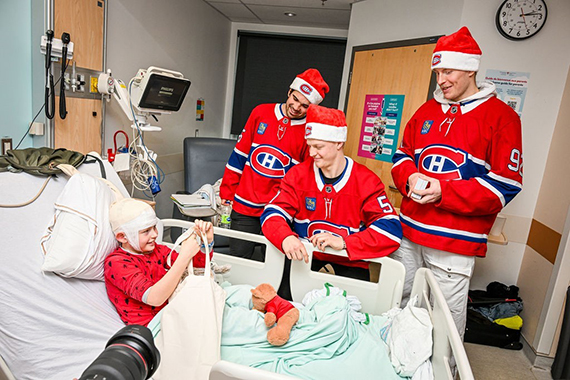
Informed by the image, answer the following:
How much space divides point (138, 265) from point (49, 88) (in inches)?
53.0

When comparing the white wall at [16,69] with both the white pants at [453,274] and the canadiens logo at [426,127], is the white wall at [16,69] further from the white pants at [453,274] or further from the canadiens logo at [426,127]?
the white pants at [453,274]

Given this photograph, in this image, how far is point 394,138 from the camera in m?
3.19

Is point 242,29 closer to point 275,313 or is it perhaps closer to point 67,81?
point 67,81

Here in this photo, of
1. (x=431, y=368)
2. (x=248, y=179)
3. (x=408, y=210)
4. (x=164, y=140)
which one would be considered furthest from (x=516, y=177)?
(x=164, y=140)

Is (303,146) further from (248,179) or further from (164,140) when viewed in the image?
(164,140)

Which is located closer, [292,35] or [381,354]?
[381,354]

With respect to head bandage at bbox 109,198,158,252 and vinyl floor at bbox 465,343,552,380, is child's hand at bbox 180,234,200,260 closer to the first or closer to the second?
head bandage at bbox 109,198,158,252

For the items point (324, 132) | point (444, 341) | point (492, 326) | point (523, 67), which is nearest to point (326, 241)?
point (324, 132)

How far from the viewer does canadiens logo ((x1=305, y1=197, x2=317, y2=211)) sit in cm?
178

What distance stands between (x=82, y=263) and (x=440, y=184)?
1.45 m

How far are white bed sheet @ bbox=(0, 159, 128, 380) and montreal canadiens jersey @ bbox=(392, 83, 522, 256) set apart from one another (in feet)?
4.60

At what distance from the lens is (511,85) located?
2672 mm

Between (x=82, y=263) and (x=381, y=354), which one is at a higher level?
(x=82, y=263)

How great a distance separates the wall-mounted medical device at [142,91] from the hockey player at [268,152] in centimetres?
74
